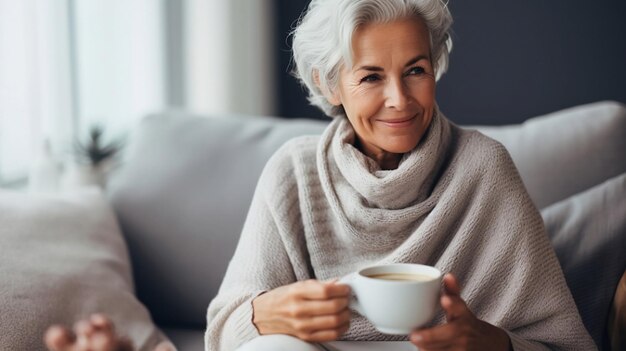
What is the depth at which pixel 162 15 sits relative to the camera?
347 cm

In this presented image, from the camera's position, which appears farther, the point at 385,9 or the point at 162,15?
the point at 162,15

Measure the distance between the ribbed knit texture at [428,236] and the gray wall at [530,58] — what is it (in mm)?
1787

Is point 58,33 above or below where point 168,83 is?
above

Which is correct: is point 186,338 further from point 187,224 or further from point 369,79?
point 369,79

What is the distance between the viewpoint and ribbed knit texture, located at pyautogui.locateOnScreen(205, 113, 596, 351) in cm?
148

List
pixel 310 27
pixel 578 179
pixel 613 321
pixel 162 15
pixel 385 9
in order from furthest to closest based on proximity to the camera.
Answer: pixel 162 15, pixel 578 179, pixel 613 321, pixel 310 27, pixel 385 9

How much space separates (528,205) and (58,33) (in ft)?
6.55

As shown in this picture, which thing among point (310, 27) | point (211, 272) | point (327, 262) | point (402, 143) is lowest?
point (211, 272)

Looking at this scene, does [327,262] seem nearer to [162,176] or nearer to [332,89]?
[332,89]

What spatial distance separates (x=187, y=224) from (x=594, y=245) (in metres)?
0.96

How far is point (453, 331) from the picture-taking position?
1223 mm

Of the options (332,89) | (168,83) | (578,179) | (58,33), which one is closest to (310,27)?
(332,89)

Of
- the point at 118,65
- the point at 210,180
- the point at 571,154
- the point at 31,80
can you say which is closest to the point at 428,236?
the point at 571,154

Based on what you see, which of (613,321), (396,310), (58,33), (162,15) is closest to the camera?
(396,310)
